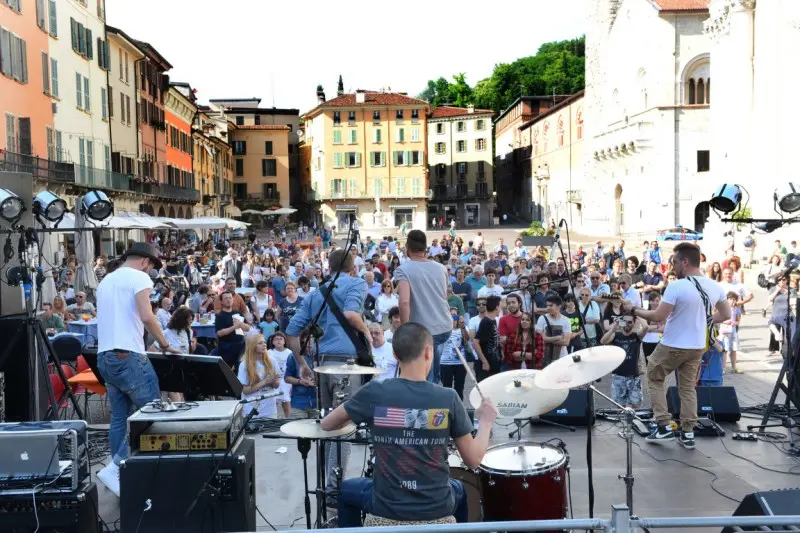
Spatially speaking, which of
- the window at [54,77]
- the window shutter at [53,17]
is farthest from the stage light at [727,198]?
the window shutter at [53,17]

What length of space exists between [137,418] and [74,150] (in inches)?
1252

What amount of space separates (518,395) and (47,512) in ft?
10.0

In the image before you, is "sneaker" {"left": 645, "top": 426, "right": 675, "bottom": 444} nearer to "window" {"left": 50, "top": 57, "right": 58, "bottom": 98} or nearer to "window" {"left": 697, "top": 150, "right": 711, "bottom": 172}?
"window" {"left": 50, "top": 57, "right": 58, "bottom": 98}

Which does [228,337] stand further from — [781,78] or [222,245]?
[222,245]

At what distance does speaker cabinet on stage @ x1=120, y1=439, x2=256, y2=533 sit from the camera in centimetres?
521

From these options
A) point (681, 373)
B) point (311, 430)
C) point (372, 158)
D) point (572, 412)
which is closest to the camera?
point (311, 430)

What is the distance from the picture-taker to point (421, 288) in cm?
727

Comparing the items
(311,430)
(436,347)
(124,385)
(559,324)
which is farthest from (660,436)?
(124,385)

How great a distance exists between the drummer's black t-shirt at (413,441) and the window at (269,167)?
8139 centimetres

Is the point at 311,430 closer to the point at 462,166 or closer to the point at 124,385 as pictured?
the point at 124,385

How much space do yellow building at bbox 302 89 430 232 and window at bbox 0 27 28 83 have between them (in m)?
45.6

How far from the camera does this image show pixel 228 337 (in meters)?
11.9

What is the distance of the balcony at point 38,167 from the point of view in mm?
25828

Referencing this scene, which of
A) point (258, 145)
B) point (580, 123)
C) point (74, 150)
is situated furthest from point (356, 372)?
point (258, 145)
